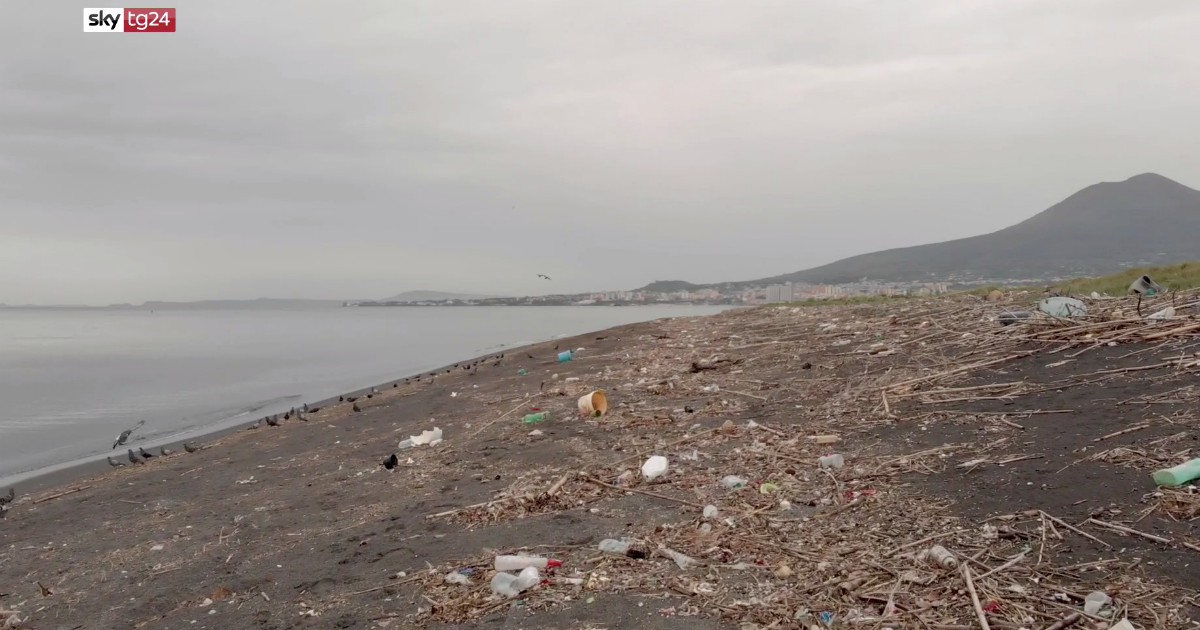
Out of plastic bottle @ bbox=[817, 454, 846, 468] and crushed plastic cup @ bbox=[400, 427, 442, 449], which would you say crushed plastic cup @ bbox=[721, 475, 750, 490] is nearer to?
plastic bottle @ bbox=[817, 454, 846, 468]

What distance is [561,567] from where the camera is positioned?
154 inches

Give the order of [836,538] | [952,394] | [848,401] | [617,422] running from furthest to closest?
[617,422], [848,401], [952,394], [836,538]

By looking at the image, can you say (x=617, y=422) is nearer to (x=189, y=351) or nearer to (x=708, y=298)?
(x=189, y=351)

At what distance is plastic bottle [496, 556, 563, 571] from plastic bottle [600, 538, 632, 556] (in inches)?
10.9

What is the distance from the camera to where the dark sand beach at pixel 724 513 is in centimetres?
328

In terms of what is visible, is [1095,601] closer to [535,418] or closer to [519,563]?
[519,563]

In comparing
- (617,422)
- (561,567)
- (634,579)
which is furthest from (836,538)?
(617,422)

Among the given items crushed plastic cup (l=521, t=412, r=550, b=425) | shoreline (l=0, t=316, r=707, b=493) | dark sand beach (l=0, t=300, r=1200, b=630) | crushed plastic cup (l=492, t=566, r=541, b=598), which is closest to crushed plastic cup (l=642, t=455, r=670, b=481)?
dark sand beach (l=0, t=300, r=1200, b=630)

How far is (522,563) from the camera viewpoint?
3959 millimetres

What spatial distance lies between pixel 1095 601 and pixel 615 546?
2.24 metres

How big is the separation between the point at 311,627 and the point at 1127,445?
15.6ft

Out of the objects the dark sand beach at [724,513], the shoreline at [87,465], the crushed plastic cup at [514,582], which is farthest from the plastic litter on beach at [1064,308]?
the shoreline at [87,465]

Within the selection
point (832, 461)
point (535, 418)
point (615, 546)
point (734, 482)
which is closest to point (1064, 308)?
point (832, 461)

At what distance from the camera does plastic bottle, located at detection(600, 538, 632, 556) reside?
4000 mm
